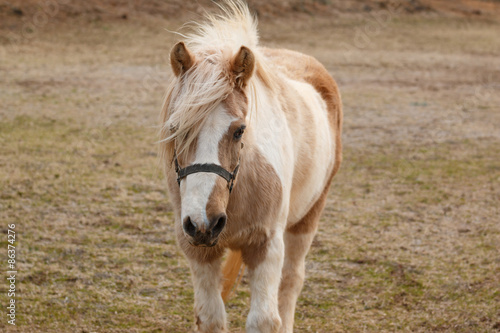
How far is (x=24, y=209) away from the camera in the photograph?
5051 millimetres

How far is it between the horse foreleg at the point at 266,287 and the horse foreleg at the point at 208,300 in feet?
0.51

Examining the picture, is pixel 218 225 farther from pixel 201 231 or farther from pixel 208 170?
pixel 208 170

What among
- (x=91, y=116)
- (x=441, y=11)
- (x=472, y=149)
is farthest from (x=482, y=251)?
(x=441, y=11)

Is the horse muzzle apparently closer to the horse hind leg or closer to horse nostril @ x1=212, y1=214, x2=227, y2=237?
horse nostril @ x1=212, y1=214, x2=227, y2=237

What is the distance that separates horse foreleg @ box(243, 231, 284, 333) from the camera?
267cm

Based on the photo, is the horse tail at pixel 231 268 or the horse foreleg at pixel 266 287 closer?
the horse foreleg at pixel 266 287

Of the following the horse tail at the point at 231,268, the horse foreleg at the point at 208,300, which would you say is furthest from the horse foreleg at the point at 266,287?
the horse tail at the point at 231,268

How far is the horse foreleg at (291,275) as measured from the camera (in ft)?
11.1

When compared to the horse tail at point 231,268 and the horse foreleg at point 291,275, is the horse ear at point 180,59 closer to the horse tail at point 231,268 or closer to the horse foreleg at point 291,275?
the horse tail at point 231,268

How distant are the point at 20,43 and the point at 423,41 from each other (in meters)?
11.4

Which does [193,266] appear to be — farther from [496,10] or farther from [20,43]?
[496,10]

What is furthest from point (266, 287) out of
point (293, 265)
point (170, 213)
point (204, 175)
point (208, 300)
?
point (170, 213)

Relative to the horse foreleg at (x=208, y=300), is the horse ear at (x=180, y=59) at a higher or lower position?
higher

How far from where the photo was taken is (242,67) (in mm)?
2490
